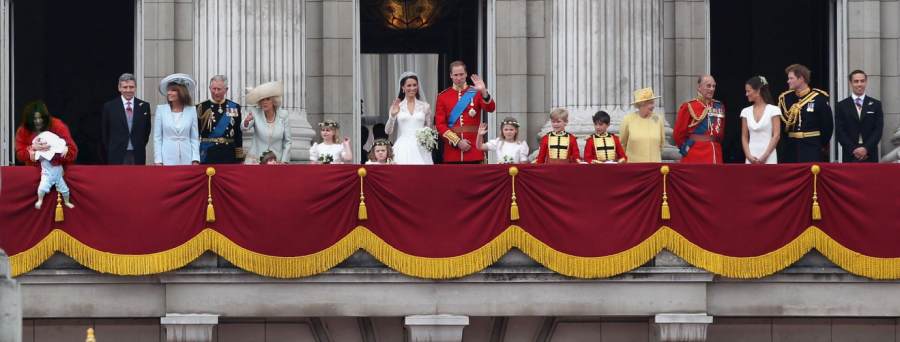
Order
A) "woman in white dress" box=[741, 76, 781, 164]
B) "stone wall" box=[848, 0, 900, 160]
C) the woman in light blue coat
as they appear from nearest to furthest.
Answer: the woman in light blue coat < "woman in white dress" box=[741, 76, 781, 164] < "stone wall" box=[848, 0, 900, 160]

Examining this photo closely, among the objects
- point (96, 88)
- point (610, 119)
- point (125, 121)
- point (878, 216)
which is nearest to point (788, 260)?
point (878, 216)

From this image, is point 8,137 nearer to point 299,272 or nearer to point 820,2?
point 299,272

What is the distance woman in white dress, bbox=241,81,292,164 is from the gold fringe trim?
1848 mm

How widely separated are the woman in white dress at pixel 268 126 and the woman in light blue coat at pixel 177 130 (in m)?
0.76

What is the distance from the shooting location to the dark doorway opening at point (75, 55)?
42.9 meters

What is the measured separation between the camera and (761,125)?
1259 inches

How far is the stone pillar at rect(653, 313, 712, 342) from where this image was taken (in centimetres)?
3091

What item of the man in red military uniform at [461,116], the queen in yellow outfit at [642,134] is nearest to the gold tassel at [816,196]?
the queen in yellow outfit at [642,134]

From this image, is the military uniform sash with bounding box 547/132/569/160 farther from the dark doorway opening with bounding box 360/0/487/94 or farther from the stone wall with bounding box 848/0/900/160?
the stone wall with bounding box 848/0/900/160

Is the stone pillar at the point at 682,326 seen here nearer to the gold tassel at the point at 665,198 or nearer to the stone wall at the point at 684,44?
the gold tassel at the point at 665,198

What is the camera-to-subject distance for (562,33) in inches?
1405

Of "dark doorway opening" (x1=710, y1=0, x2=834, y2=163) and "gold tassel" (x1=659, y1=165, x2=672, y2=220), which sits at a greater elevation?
"dark doorway opening" (x1=710, y1=0, x2=834, y2=163)

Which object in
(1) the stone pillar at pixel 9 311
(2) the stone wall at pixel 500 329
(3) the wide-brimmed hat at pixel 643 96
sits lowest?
(2) the stone wall at pixel 500 329

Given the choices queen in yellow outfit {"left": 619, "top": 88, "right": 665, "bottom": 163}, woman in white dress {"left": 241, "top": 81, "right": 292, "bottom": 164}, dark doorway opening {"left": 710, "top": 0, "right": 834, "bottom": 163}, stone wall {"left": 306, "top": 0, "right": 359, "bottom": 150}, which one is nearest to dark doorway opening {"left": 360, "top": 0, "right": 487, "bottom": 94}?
stone wall {"left": 306, "top": 0, "right": 359, "bottom": 150}
